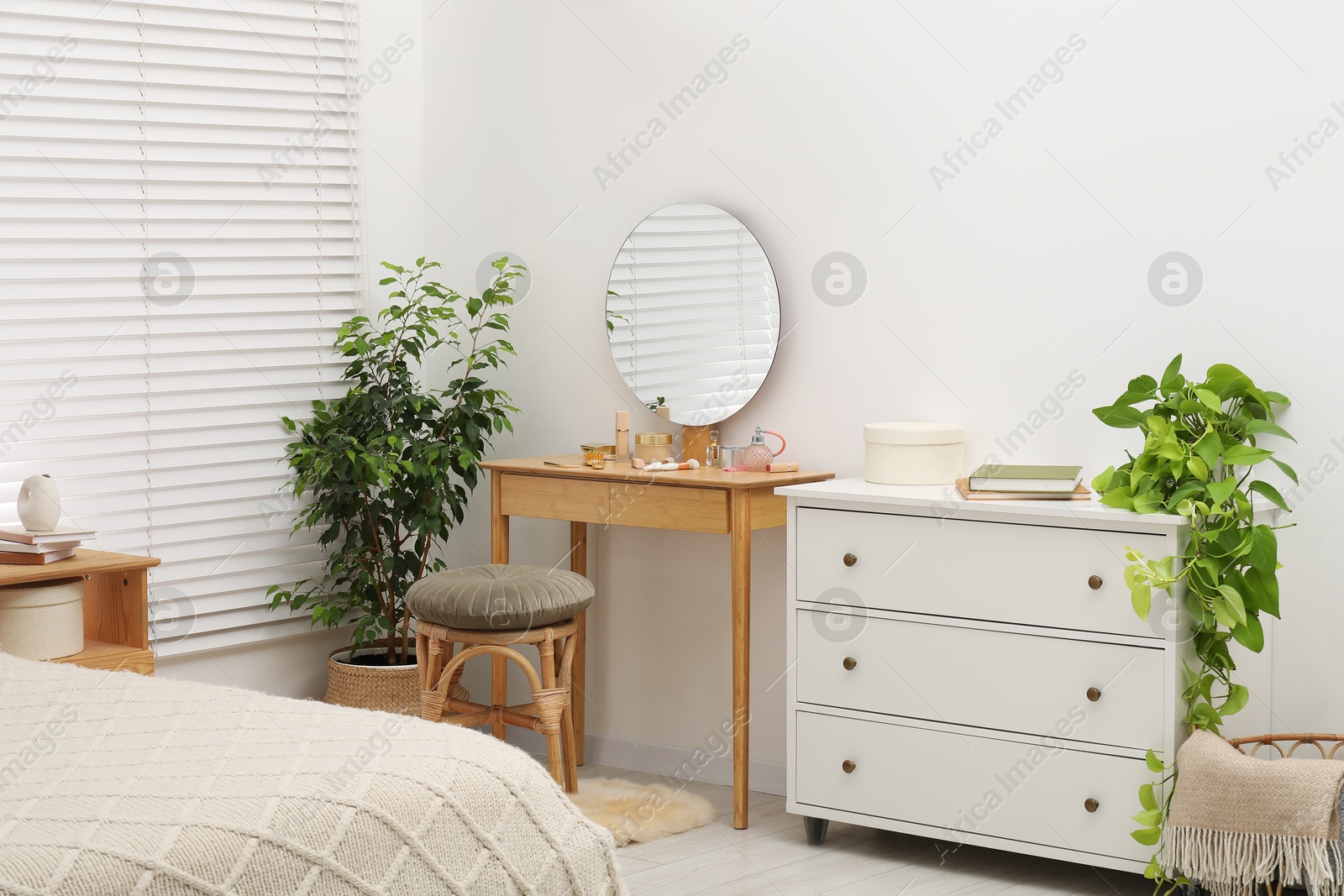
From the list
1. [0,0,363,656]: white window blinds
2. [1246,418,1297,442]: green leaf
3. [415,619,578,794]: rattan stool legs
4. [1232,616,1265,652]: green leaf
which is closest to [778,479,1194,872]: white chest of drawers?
[1232,616,1265,652]: green leaf

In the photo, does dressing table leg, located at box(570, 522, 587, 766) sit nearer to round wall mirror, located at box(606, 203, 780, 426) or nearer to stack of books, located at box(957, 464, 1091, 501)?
round wall mirror, located at box(606, 203, 780, 426)

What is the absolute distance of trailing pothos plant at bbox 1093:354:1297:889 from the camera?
→ 2426mm

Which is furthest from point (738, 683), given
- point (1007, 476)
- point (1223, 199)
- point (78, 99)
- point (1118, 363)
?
point (78, 99)

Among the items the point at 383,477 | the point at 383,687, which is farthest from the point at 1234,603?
the point at 383,687

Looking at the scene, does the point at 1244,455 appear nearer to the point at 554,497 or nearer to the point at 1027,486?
the point at 1027,486

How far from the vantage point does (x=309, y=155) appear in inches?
146

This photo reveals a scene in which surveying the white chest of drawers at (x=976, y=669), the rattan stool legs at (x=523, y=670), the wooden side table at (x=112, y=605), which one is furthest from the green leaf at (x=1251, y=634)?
the wooden side table at (x=112, y=605)

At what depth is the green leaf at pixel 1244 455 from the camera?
8.02 ft

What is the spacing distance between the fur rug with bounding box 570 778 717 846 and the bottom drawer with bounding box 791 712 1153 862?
343 millimetres

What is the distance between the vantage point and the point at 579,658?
12.1 ft

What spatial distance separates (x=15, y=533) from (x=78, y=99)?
1117 millimetres

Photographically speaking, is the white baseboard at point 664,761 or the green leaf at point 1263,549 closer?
the green leaf at point 1263,549

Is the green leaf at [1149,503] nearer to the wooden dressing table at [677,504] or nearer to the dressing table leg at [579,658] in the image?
the wooden dressing table at [677,504]

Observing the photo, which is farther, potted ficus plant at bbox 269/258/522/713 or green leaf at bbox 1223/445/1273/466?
potted ficus plant at bbox 269/258/522/713
